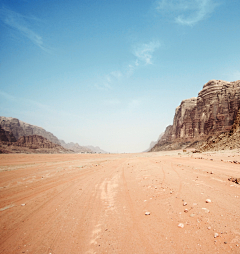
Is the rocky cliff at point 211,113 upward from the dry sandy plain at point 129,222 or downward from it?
upward

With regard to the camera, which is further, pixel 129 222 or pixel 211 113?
pixel 211 113

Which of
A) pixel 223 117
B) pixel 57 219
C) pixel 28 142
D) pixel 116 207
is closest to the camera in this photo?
pixel 57 219

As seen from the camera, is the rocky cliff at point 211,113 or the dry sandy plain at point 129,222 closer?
the dry sandy plain at point 129,222

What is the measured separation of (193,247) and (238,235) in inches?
36.9

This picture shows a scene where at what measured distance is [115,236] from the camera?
2.93 meters

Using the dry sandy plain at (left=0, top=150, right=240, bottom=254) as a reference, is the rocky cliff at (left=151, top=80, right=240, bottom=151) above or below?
above

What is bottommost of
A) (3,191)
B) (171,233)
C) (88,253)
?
(3,191)

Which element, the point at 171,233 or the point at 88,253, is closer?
the point at 88,253

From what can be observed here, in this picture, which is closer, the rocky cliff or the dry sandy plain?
the dry sandy plain

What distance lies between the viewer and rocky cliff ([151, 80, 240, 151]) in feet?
183

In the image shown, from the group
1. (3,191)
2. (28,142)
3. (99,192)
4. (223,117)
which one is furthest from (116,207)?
(28,142)

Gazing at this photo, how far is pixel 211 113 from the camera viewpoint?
60.6 meters

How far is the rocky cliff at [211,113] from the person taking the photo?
2193 inches

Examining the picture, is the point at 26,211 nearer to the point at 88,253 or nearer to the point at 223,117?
the point at 88,253
